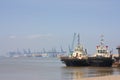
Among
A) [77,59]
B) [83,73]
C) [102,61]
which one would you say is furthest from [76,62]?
[83,73]

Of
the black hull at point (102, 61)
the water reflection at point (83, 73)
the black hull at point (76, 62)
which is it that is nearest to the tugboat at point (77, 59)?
the black hull at point (76, 62)

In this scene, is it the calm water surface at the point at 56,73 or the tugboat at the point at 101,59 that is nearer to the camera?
the calm water surface at the point at 56,73

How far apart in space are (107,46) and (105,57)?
18.3 feet

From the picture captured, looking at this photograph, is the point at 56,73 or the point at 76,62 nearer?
the point at 56,73

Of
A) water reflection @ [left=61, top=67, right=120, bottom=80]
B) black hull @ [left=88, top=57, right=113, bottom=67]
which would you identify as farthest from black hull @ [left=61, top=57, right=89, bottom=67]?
water reflection @ [left=61, top=67, right=120, bottom=80]

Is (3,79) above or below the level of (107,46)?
below

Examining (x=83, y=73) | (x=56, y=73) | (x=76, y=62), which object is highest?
(x=76, y=62)

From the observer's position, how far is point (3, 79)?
48375 millimetres

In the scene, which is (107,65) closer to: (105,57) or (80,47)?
(105,57)

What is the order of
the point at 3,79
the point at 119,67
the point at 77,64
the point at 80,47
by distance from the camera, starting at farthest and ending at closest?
the point at 80,47
the point at 77,64
the point at 119,67
the point at 3,79

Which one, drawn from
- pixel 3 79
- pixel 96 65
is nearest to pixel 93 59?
pixel 96 65

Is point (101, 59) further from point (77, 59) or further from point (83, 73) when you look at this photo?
point (83, 73)

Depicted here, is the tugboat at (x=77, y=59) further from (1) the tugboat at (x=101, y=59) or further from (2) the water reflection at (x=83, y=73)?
(2) the water reflection at (x=83, y=73)

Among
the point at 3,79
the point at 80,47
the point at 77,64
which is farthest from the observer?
the point at 80,47
